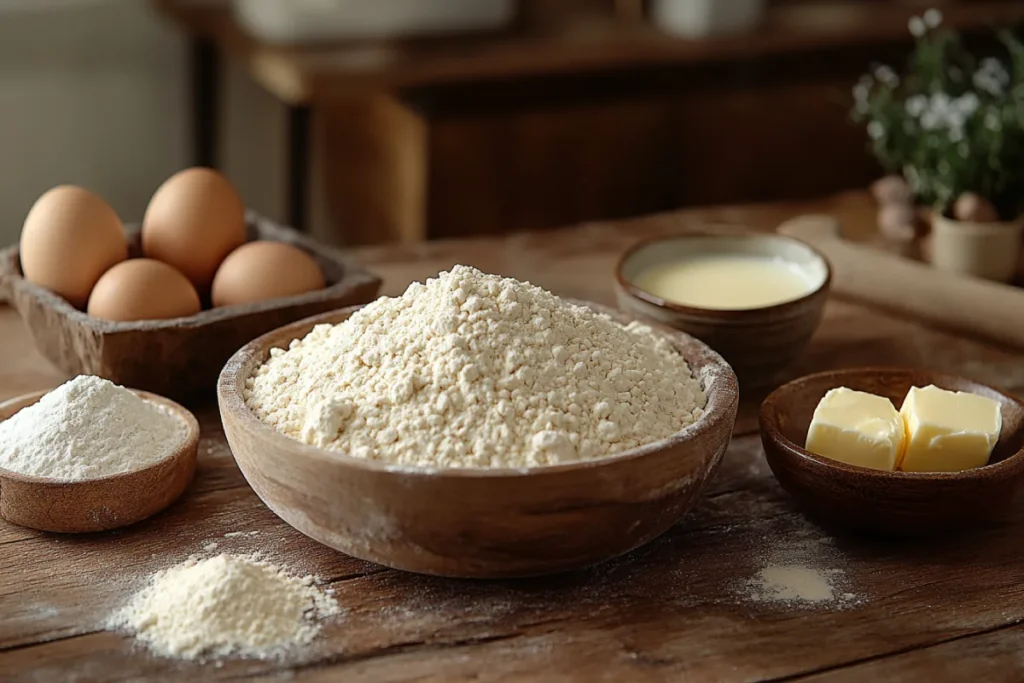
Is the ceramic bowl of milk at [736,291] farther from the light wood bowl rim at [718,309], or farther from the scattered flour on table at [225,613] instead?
the scattered flour on table at [225,613]

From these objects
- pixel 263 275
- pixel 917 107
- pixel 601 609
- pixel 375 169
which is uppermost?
pixel 917 107

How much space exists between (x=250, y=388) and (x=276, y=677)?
0.28 meters

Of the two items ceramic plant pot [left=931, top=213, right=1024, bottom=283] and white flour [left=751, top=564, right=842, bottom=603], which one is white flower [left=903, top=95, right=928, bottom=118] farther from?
white flour [left=751, top=564, right=842, bottom=603]

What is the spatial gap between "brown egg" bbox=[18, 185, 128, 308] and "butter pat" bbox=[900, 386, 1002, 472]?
0.80 m

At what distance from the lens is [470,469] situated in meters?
0.91

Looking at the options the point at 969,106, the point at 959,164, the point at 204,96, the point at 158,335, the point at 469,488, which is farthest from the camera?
the point at 204,96

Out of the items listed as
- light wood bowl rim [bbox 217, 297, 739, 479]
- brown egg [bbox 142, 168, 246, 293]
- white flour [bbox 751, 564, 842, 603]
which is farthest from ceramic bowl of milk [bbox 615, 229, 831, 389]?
brown egg [bbox 142, 168, 246, 293]

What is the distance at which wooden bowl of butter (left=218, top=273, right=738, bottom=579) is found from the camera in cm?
91

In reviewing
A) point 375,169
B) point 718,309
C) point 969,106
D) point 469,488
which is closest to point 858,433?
point 718,309

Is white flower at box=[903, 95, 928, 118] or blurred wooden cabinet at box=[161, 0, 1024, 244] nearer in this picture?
white flower at box=[903, 95, 928, 118]

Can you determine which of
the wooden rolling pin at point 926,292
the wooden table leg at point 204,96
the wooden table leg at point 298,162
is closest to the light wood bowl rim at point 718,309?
the wooden rolling pin at point 926,292

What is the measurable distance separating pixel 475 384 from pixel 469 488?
11 cm

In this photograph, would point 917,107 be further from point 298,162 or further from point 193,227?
point 298,162

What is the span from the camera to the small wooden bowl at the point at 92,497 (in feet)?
3.39
